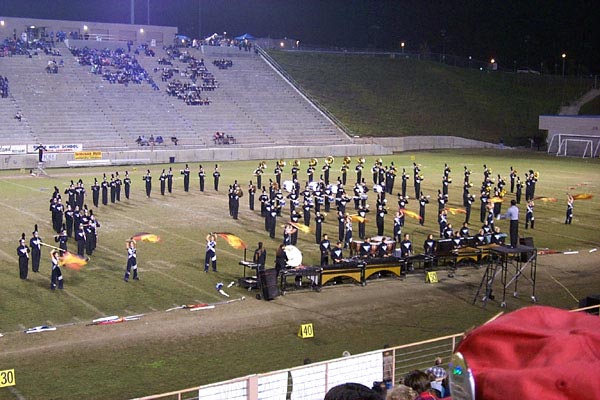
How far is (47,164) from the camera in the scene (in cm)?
3416

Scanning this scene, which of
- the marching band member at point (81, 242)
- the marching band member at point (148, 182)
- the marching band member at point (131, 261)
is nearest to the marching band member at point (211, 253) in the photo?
Result: the marching band member at point (131, 261)

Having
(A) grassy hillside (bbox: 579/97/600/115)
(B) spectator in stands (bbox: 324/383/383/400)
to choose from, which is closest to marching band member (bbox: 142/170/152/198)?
(B) spectator in stands (bbox: 324/383/383/400)

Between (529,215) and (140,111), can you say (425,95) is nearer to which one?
(140,111)

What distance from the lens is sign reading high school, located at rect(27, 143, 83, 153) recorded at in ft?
111

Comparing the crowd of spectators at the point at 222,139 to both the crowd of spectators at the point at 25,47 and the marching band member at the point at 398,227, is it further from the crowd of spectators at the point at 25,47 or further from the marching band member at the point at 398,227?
the marching band member at the point at 398,227

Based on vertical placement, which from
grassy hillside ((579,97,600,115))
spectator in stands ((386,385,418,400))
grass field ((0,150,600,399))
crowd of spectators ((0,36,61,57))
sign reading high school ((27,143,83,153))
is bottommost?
grass field ((0,150,600,399))

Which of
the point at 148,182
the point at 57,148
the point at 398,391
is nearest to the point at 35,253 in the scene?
the point at 148,182

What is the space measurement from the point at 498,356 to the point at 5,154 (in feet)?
110

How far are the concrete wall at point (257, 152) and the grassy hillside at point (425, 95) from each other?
46.0 inches

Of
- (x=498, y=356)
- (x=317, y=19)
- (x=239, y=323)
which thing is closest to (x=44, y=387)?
(x=239, y=323)

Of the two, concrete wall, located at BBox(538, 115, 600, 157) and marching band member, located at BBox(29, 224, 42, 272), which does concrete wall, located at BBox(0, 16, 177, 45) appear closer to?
concrete wall, located at BBox(538, 115, 600, 157)

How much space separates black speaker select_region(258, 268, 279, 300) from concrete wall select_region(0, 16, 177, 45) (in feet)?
129

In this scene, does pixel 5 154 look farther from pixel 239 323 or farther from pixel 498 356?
pixel 498 356

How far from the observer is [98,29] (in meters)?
50.6
